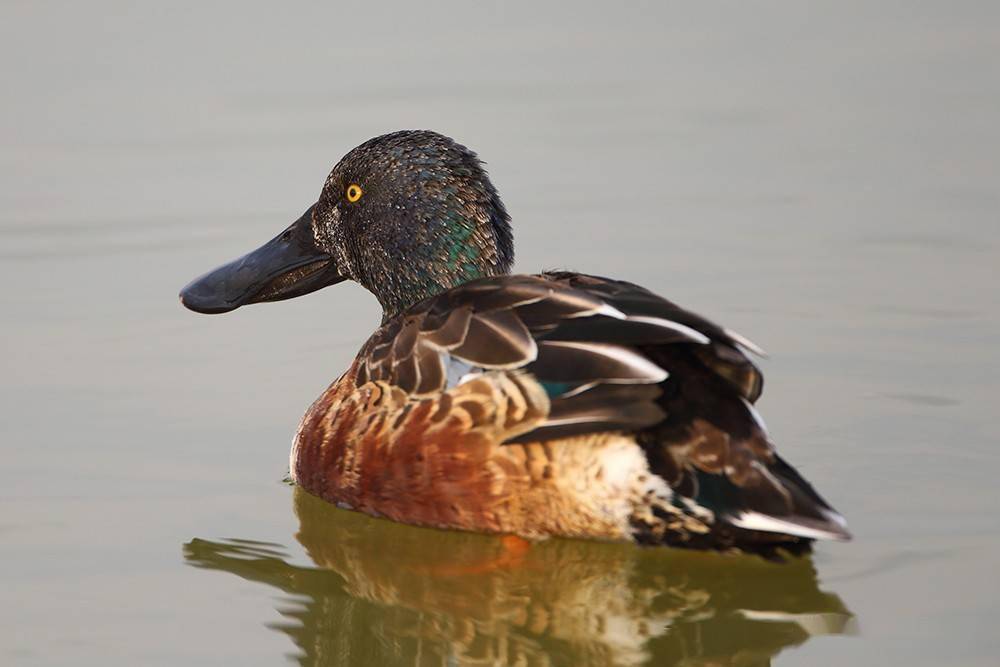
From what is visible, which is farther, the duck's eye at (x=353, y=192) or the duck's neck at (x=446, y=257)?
the duck's eye at (x=353, y=192)

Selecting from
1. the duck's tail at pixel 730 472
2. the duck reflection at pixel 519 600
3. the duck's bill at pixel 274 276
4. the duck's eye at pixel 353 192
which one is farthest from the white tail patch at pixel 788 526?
the duck's bill at pixel 274 276

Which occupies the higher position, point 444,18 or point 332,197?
point 444,18

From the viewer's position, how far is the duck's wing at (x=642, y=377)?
6.18 m

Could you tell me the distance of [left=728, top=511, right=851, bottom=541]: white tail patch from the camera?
5992mm

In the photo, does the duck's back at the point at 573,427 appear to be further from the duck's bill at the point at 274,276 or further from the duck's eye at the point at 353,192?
the duck's bill at the point at 274,276

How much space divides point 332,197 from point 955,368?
9.70 feet

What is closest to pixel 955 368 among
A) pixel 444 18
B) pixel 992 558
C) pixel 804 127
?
pixel 992 558

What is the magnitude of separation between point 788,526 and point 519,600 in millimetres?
1002

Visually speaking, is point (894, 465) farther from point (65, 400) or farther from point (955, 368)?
point (65, 400)

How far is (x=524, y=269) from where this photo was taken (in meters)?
9.72

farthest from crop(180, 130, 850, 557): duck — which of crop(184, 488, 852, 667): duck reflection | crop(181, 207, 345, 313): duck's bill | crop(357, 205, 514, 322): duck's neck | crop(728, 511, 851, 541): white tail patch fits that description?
crop(181, 207, 345, 313): duck's bill

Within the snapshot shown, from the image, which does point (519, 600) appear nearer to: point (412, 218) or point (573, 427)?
point (573, 427)

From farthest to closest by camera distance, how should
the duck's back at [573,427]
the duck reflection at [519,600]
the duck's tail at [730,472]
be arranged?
the duck's back at [573,427]
the duck's tail at [730,472]
the duck reflection at [519,600]

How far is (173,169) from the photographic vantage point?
11.1m
